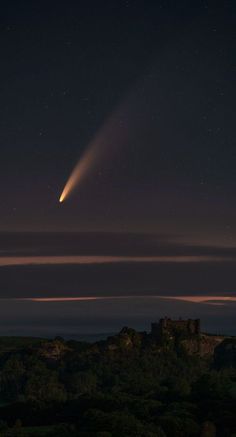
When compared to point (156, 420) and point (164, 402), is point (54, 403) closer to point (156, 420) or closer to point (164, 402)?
point (164, 402)

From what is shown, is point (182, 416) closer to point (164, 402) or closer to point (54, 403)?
point (164, 402)

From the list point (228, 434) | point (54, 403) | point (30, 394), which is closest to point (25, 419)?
point (54, 403)

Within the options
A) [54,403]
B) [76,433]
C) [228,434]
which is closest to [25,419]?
[54,403]

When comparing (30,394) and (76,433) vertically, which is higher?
(76,433)

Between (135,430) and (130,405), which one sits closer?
(135,430)

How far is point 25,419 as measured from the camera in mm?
124438

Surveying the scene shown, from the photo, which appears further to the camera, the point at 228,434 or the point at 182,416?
the point at 182,416

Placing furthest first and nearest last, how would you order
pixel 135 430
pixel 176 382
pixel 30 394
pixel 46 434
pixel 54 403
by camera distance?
pixel 30 394, pixel 176 382, pixel 54 403, pixel 46 434, pixel 135 430

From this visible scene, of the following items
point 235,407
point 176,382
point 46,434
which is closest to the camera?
A: point 46,434

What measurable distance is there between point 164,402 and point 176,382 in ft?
74.7

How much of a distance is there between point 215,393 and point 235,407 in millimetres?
11091

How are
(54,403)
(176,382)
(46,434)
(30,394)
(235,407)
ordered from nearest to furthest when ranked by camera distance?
1. (46,434)
2. (235,407)
3. (54,403)
4. (176,382)
5. (30,394)

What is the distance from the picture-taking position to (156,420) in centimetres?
10475

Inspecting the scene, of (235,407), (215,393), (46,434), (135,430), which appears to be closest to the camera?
(135,430)
